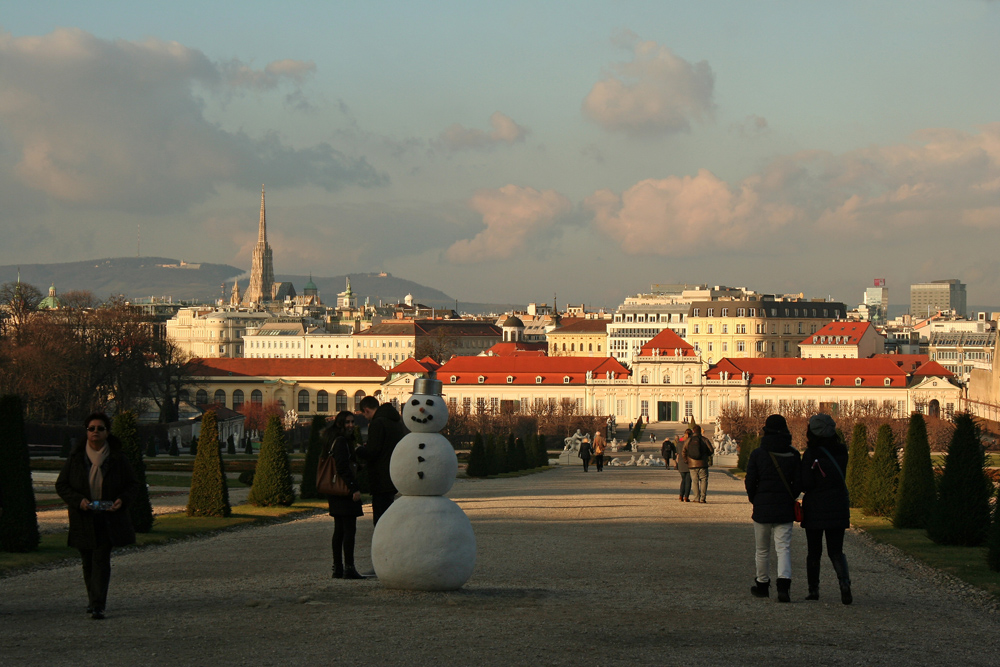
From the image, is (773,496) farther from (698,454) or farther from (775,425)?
(698,454)

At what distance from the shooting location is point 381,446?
14.3m

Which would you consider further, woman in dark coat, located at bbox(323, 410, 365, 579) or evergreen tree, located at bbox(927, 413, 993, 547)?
evergreen tree, located at bbox(927, 413, 993, 547)

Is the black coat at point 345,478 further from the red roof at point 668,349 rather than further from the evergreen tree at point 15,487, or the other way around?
the red roof at point 668,349

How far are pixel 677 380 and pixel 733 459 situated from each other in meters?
55.8

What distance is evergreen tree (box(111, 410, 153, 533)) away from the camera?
1970cm

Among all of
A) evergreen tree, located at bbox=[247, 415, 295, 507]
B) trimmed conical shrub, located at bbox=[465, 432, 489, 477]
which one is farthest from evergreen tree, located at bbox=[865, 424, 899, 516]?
trimmed conical shrub, located at bbox=[465, 432, 489, 477]

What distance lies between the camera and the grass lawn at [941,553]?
15391 mm

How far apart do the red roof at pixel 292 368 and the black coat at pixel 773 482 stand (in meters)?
112

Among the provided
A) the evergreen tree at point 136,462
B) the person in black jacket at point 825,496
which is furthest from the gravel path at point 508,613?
the evergreen tree at point 136,462

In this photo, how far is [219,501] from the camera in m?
22.9

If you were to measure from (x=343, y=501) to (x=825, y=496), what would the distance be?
4968 millimetres

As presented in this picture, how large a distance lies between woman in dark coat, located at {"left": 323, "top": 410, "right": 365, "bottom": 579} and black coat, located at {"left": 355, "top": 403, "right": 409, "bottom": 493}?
7.0 inches

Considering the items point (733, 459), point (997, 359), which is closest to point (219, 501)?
point (733, 459)

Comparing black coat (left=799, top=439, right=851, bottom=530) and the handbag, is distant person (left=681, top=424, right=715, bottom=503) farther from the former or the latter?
the handbag
